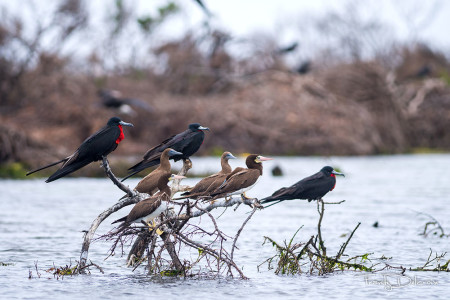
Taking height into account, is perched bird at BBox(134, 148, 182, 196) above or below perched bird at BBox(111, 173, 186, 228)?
above

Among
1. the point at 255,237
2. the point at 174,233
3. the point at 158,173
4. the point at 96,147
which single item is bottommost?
the point at 174,233

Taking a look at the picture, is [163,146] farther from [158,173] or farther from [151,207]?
[151,207]

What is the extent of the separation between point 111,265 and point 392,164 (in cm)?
2493

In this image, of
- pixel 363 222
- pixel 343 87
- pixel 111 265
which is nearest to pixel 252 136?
pixel 343 87

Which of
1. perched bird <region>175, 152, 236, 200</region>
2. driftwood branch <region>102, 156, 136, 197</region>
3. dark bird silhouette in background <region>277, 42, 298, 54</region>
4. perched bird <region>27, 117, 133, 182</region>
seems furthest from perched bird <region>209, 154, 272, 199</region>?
dark bird silhouette in background <region>277, 42, 298, 54</region>

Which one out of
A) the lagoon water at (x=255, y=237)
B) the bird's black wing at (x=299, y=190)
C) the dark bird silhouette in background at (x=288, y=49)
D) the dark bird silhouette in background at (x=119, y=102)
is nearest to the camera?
the lagoon water at (x=255, y=237)

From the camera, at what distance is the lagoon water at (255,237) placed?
28.2ft

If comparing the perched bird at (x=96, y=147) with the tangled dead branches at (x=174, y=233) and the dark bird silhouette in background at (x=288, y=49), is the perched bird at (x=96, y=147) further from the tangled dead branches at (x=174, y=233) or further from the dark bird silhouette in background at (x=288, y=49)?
the dark bird silhouette in background at (x=288, y=49)

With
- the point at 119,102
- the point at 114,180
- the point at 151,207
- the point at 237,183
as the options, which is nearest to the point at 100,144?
the point at 114,180

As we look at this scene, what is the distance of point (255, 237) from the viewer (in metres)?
13.5

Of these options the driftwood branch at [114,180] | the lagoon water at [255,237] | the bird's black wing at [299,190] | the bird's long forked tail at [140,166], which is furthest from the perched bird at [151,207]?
the bird's black wing at [299,190]

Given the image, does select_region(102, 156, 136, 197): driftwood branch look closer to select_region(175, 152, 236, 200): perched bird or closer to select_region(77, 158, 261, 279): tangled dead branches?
select_region(77, 158, 261, 279): tangled dead branches

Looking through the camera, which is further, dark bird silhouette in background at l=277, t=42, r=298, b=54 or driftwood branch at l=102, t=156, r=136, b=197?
dark bird silhouette in background at l=277, t=42, r=298, b=54

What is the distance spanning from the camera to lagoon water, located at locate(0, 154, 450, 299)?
338 inches
